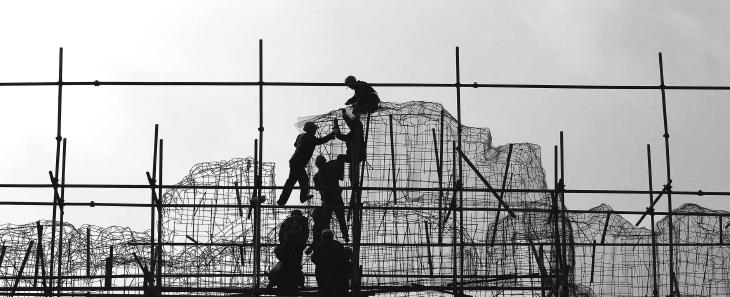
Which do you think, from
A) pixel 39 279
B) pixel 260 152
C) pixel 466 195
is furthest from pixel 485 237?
pixel 39 279

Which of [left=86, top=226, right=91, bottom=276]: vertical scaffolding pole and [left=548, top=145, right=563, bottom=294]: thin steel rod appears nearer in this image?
[left=548, top=145, right=563, bottom=294]: thin steel rod

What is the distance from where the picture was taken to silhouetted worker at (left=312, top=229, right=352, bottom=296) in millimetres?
20000

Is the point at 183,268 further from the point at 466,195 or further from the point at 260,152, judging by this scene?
the point at 466,195

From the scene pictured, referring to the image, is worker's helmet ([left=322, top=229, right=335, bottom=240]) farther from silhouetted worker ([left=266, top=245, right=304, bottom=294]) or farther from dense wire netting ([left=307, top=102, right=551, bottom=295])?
dense wire netting ([left=307, top=102, right=551, bottom=295])

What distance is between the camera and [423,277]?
A: 21031 mm

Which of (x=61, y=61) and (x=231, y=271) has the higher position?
(x=61, y=61)

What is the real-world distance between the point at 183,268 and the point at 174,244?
822 mm

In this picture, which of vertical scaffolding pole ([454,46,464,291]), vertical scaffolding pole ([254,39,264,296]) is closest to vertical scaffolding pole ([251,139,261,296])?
vertical scaffolding pole ([254,39,264,296])

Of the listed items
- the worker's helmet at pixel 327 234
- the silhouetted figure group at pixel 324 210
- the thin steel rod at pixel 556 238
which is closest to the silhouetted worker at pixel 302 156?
the silhouetted figure group at pixel 324 210

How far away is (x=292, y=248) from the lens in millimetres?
20281

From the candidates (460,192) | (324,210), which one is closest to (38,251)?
(324,210)

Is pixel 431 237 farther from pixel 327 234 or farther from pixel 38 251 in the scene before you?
pixel 38 251

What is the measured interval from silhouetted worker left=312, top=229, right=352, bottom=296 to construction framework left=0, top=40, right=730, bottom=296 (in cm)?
19

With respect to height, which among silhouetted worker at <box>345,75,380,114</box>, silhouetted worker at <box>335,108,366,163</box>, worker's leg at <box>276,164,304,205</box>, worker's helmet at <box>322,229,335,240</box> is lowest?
worker's helmet at <box>322,229,335,240</box>
